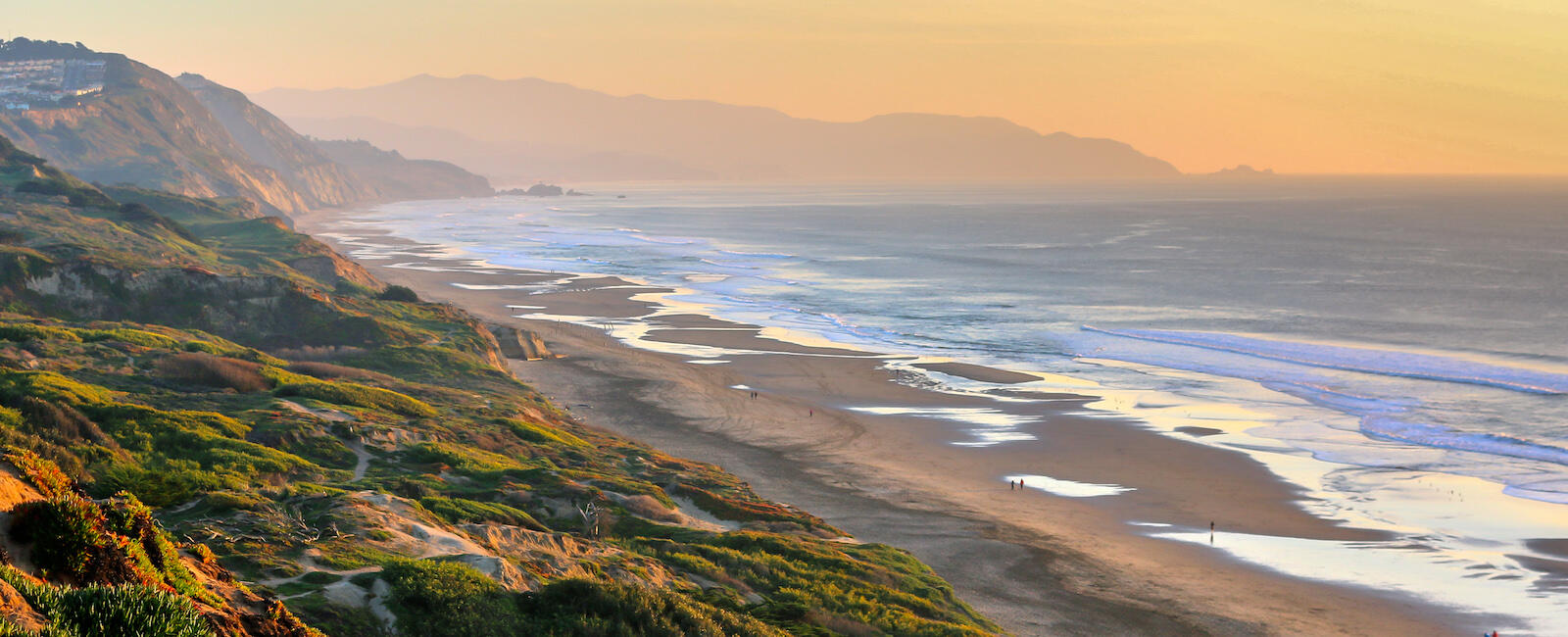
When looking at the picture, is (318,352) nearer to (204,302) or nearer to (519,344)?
(204,302)

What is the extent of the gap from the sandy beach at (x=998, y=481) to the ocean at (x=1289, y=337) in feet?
6.09

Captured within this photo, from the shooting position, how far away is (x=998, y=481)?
126 ft

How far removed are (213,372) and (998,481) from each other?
26.7 meters

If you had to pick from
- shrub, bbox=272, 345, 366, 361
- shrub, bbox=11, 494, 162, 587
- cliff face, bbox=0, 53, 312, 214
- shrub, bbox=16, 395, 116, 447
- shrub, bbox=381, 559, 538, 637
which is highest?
cliff face, bbox=0, 53, 312, 214

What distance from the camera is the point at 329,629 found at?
44.1ft

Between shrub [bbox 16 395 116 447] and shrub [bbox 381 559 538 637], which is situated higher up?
shrub [bbox 16 395 116 447]

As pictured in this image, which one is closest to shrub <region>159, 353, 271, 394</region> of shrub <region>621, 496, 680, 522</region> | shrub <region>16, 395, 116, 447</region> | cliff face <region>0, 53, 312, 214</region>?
shrub <region>16, 395, 116, 447</region>

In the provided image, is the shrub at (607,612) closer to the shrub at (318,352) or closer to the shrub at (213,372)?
the shrub at (213,372)

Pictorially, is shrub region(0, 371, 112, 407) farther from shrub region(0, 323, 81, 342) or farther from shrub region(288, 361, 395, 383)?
shrub region(288, 361, 395, 383)

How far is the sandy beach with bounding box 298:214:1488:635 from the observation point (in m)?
26.7

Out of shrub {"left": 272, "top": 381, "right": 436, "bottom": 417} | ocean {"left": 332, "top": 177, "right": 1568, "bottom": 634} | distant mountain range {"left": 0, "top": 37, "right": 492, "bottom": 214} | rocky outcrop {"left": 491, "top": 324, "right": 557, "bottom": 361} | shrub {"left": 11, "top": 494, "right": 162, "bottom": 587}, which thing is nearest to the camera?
shrub {"left": 11, "top": 494, "right": 162, "bottom": 587}

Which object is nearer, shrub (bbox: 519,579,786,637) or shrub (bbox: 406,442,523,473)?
shrub (bbox: 519,579,786,637)

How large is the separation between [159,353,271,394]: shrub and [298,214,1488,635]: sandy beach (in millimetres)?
15454

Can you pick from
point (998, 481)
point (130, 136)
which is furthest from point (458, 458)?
point (130, 136)
